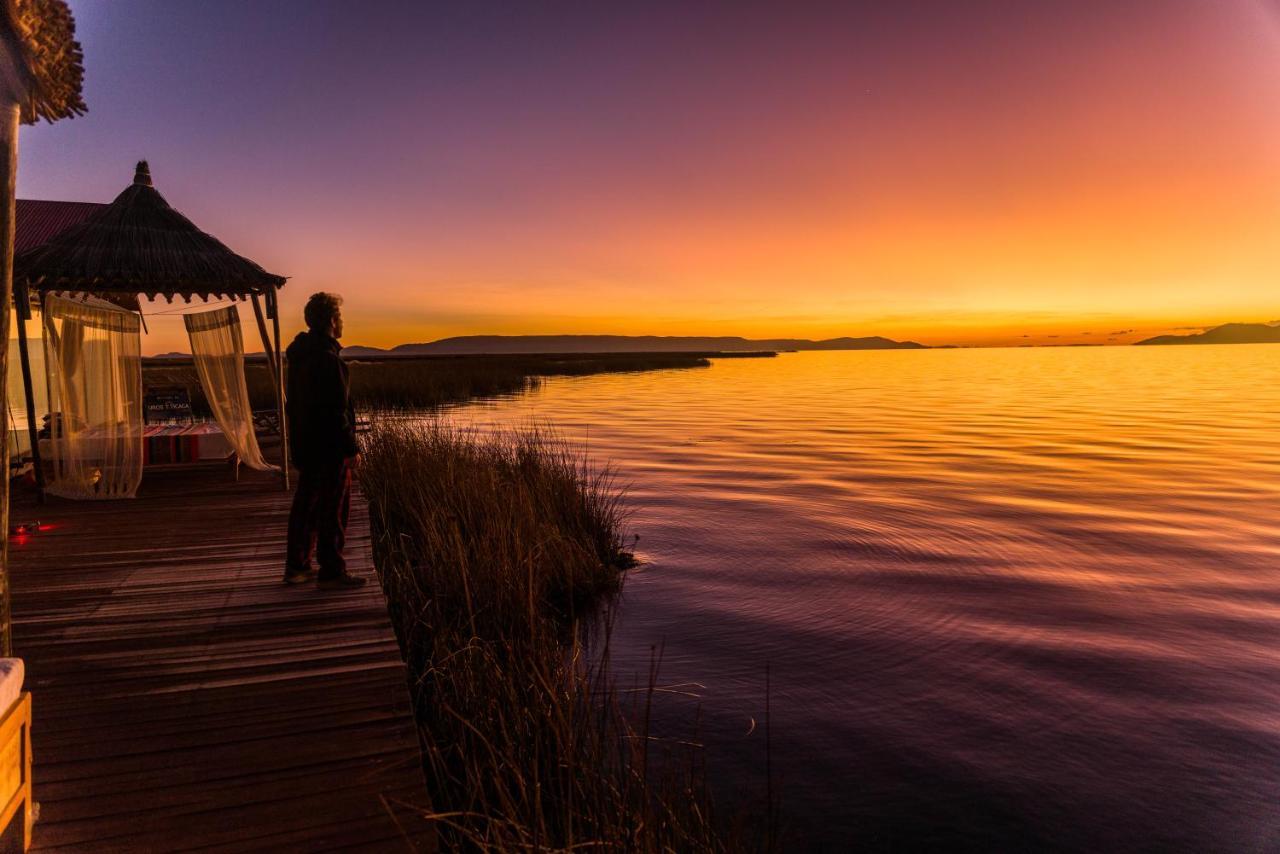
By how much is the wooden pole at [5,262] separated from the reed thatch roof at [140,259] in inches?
265

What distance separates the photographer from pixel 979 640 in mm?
7125

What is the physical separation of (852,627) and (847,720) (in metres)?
1.90

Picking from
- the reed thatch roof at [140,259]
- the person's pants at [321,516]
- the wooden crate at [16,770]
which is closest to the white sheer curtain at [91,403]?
the reed thatch roof at [140,259]

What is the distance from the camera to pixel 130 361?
1038 centimetres

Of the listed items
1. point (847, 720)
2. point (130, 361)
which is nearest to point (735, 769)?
point (847, 720)

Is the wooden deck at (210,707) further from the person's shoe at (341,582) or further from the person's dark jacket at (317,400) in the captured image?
the person's dark jacket at (317,400)

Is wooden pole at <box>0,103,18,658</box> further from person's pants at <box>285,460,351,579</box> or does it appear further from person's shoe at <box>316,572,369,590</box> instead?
person's shoe at <box>316,572,369,590</box>

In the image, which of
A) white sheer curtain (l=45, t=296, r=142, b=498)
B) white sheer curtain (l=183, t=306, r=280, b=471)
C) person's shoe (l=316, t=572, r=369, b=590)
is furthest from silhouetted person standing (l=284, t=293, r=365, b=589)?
white sheer curtain (l=183, t=306, r=280, b=471)

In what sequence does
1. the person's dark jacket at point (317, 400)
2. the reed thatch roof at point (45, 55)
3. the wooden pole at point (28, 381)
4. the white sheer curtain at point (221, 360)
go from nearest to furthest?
the reed thatch roof at point (45, 55) < the person's dark jacket at point (317, 400) < the wooden pole at point (28, 381) < the white sheer curtain at point (221, 360)

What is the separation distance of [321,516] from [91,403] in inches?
258

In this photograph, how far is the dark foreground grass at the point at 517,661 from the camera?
312cm

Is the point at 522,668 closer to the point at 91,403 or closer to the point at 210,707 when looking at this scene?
the point at 210,707

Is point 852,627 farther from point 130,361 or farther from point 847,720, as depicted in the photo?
point 130,361

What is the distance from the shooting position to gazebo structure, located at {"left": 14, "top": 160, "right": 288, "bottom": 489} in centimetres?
895
